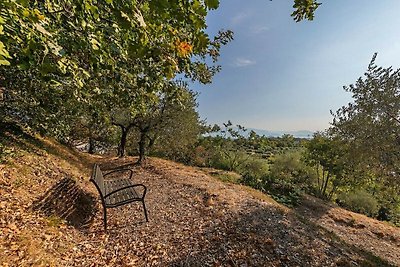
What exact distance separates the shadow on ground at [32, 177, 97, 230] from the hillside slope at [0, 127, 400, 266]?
18 millimetres

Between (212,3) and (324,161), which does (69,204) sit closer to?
(212,3)

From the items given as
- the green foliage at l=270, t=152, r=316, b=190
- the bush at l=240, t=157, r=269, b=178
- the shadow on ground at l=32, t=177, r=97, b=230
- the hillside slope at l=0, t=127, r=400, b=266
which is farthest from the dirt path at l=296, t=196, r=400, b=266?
the shadow on ground at l=32, t=177, r=97, b=230

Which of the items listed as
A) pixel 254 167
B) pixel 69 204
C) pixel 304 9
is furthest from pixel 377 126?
pixel 254 167

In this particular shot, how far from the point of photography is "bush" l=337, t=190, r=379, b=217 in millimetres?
17125

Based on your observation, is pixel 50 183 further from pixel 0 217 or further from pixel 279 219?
pixel 279 219

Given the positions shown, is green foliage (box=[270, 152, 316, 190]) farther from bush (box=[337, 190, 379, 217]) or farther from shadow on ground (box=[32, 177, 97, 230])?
shadow on ground (box=[32, 177, 97, 230])

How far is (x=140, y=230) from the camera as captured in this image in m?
5.20

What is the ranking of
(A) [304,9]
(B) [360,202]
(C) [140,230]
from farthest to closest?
(B) [360,202], (C) [140,230], (A) [304,9]

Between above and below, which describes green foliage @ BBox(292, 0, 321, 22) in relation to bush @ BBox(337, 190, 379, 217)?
above

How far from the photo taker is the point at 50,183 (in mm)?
6148

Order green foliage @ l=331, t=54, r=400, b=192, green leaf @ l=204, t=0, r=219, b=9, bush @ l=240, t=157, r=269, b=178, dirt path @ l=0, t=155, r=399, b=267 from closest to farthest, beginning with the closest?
green leaf @ l=204, t=0, r=219, b=9 → dirt path @ l=0, t=155, r=399, b=267 → green foliage @ l=331, t=54, r=400, b=192 → bush @ l=240, t=157, r=269, b=178

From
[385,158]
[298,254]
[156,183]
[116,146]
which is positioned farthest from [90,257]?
[116,146]

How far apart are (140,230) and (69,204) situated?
1.86 meters

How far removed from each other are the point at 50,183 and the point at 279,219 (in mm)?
6048
